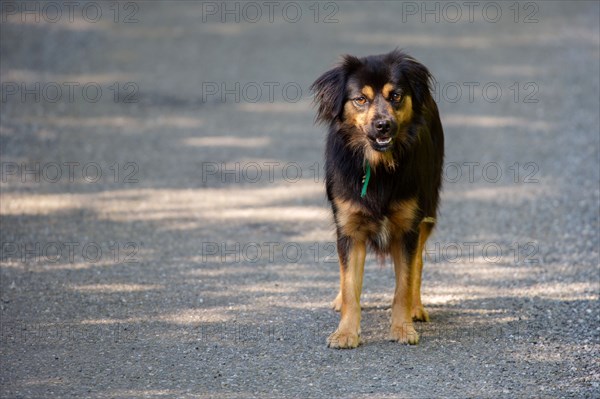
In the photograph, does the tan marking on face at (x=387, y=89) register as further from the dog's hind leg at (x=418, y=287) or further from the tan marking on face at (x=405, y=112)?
the dog's hind leg at (x=418, y=287)

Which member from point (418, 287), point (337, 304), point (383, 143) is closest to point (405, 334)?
point (418, 287)

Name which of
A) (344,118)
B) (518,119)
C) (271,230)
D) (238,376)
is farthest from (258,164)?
(238,376)

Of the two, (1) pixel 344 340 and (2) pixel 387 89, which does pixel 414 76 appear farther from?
(1) pixel 344 340

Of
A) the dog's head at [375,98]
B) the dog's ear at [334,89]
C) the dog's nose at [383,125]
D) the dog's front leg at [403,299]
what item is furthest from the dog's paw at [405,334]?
the dog's ear at [334,89]

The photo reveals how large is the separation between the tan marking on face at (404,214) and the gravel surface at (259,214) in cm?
81

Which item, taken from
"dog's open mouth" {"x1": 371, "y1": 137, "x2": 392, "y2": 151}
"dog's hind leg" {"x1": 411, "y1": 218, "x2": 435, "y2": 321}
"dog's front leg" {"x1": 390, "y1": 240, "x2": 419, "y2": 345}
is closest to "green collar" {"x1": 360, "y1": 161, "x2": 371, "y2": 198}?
"dog's open mouth" {"x1": 371, "y1": 137, "x2": 392, "y2": 151}

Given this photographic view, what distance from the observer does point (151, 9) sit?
19.2 metres

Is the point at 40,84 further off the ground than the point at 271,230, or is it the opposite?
the point at 40,84

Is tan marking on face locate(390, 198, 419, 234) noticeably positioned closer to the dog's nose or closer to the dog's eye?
the dog's nose

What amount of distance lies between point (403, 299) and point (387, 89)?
1.44 meters

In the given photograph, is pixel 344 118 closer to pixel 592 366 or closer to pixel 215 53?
pixel 592 366

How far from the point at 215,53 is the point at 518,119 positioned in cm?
578

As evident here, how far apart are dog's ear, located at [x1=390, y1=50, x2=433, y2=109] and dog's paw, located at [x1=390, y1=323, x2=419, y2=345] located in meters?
1.50

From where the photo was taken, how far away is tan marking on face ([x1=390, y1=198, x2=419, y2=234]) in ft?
20.0
